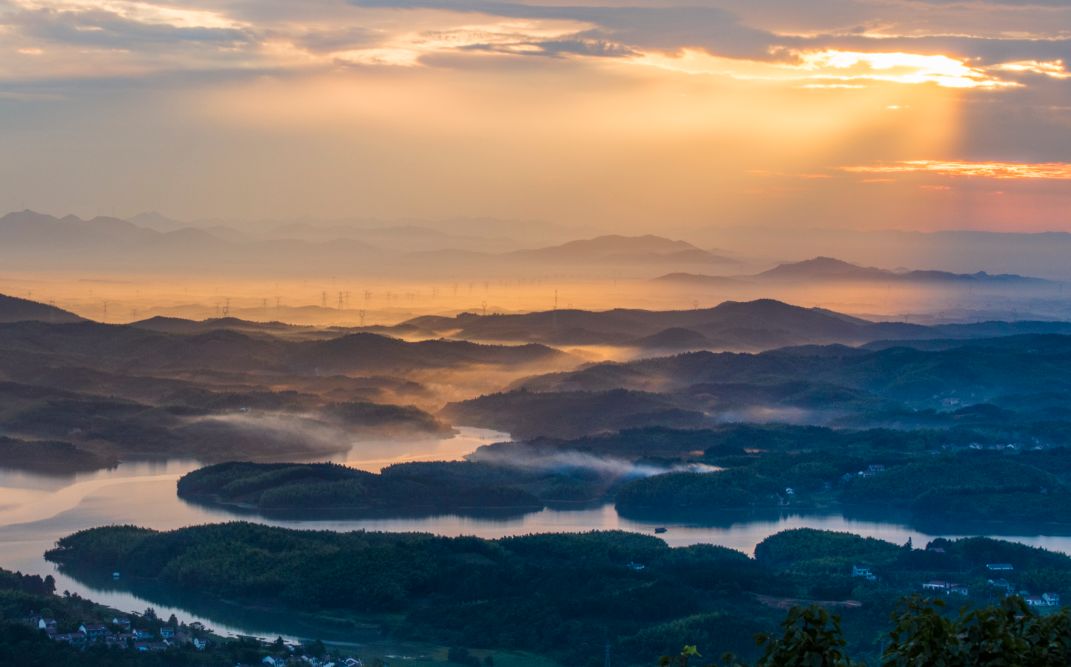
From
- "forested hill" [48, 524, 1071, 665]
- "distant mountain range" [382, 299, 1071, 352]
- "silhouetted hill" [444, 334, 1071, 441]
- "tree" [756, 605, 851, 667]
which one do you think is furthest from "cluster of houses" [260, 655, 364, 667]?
"distant mountain range" [382, 299, 1071, 352]

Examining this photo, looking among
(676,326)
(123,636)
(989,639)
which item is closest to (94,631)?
(123,636)

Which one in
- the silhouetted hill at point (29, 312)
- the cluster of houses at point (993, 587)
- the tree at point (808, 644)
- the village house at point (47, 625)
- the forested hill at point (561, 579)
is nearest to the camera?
the tree at point (808, 644)

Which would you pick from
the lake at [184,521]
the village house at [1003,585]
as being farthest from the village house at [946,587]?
the lake at [184,521]

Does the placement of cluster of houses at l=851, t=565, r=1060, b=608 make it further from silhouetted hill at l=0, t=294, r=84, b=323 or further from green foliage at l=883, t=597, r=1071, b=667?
silhouetted hill at l=0, t=294, r=84, b=323

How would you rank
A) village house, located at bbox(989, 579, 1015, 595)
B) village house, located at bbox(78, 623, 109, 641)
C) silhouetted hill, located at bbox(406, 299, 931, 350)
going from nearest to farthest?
village house, located at bbox(78, 623, 109, 641) < village house, located at bbox(989, 579, 1015, 595) < silhouetted hill, located at bbox(406, 299, 931, 350)

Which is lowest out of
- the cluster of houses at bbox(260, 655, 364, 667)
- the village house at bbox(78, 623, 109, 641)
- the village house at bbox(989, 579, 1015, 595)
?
the village house at bbox(989, 579, 1015, 595)

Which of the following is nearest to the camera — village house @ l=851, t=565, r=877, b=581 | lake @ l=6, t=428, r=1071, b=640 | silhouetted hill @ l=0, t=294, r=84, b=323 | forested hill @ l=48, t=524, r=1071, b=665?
forested hill @ l=48, t=524, r=1071, b=665

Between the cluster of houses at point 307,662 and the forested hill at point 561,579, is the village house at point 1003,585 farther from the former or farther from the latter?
the cluster of houses at point 307,662
